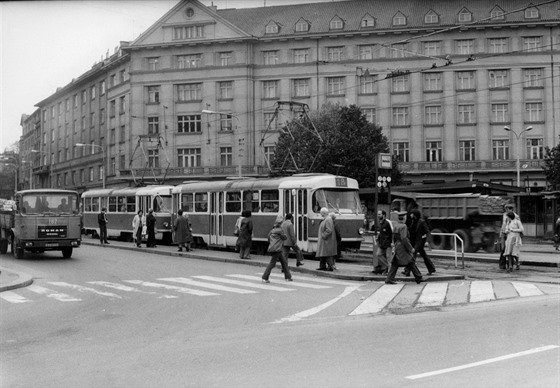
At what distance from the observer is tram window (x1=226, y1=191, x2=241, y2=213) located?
26.1 m

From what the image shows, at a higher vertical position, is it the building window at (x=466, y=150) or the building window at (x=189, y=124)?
the building window at (x=189, y=124)

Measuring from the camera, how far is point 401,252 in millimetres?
15633

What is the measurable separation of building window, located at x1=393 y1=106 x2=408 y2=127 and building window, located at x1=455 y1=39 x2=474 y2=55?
24.3ft

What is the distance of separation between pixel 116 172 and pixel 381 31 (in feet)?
103

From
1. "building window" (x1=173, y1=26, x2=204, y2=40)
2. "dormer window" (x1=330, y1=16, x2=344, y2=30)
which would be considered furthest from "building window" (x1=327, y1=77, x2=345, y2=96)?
"building window" (x1=173, y1=26, x2=204, y2=40)

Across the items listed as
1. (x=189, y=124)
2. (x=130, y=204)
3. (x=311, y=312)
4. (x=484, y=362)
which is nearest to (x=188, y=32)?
(x=189, y=124)

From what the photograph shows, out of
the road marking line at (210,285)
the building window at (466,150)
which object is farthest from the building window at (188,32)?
→ the road marking line at (210,285)

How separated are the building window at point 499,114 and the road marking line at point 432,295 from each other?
49.3 meters

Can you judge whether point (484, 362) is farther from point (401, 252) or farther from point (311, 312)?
point (401, 252)

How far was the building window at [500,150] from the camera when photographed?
6119 cm

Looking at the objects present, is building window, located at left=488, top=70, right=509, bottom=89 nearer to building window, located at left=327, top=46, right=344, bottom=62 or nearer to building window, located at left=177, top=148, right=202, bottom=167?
building window, located at left=327, top=46, right=344, bottom=62

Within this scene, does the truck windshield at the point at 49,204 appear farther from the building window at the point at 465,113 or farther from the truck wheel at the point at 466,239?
the building window at the point at 465,113

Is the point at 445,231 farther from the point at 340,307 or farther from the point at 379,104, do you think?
the point at 379,104

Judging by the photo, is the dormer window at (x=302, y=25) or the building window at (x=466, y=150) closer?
the building window at (x=466, y=150)
